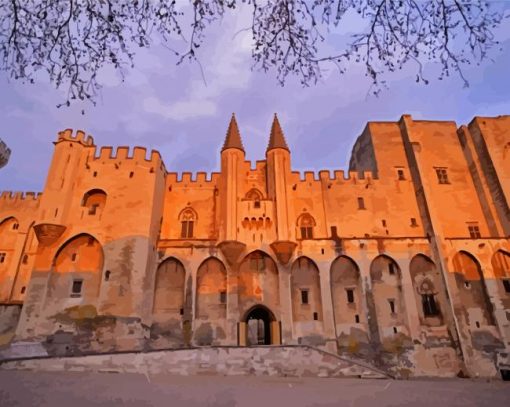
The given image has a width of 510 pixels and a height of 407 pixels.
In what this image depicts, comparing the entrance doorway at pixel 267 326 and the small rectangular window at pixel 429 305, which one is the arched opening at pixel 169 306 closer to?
the entrance doorway at pixel 267 326

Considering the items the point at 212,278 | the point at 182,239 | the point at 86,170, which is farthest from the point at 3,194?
the point at 212,278

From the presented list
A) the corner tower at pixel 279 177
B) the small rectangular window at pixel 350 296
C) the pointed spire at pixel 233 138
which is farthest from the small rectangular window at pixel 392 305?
the pointed spire at pixel 233 138

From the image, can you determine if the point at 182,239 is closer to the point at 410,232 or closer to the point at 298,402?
the point at 410,232

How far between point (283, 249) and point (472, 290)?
41.4ft

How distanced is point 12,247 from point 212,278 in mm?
17462

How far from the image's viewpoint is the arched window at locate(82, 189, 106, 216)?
23953 mm

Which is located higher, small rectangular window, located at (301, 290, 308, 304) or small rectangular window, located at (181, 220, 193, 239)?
small rectangular window, located at (181, 220, 193, 239)

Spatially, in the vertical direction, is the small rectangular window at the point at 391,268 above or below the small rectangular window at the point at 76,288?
above

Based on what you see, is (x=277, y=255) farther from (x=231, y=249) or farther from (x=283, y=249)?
(x=231, y=249)

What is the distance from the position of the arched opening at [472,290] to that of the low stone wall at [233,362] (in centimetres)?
1338

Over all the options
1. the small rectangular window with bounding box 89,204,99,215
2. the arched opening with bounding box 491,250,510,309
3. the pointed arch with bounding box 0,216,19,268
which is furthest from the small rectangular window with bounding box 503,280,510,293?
the pointed arch with bounding box 0,216,19,268

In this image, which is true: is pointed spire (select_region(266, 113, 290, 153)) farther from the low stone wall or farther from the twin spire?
the low stone wall

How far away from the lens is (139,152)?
1024 inches

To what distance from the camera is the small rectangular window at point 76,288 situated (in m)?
21.4
